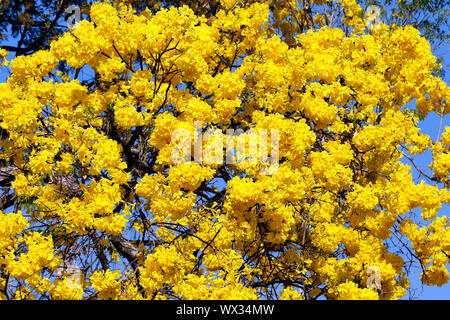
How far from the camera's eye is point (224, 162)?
6680 mm

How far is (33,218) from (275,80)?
120 inches

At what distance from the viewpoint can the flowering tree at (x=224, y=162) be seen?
5840 millimetres

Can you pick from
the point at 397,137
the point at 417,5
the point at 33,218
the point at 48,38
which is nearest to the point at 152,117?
the point at 33,218

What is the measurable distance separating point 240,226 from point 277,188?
1.66 ft

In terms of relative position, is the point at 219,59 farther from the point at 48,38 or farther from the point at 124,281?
the point at 48,38

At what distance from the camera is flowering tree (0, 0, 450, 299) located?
5840 mm

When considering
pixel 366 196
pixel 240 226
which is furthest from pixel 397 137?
pixel 240 226

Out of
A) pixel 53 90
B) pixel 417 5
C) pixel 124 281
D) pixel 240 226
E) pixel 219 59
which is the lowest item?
pixel 124 281

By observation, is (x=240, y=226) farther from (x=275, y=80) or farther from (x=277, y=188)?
(x=275, y=80)

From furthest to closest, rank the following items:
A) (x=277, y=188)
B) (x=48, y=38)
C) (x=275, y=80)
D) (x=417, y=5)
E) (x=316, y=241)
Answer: (x=417, y=5) → (x=48, y=38) → (x=275, y=80) → (x=316, y=241) → (x=277, y=188)

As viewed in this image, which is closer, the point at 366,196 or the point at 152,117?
the point at 366,196

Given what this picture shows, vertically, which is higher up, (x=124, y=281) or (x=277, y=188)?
(x=277, y=188)

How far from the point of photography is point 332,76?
7.10m

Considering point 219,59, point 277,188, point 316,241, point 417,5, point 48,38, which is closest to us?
point 277,188
